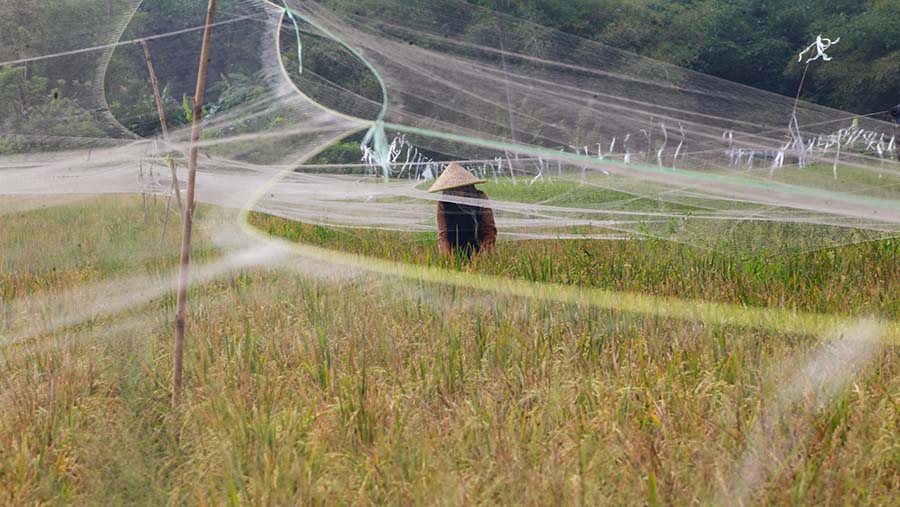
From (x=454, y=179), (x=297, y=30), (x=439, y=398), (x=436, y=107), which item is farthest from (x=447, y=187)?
(x=439, y=398)

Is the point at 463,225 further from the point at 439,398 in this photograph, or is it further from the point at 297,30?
the point at 439,398

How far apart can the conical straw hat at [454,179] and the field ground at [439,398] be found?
664 mm

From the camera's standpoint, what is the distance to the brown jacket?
18.7 feet

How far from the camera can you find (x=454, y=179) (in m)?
5.26

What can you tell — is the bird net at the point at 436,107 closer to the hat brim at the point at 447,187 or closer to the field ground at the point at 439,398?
the hat brim at the point at 447,187

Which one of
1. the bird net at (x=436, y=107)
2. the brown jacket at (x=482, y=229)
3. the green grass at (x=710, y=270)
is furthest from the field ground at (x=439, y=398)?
the brown jacket at (x=482, y=229)

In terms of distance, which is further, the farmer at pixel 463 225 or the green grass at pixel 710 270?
the farmer at pixel 463 225

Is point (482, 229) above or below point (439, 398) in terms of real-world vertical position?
above

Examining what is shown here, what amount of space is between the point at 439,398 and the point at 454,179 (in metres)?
2.40

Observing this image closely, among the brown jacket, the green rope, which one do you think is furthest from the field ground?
the green rope

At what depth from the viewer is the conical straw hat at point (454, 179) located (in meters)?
5.17

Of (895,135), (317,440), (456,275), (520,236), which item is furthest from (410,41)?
(895,135)

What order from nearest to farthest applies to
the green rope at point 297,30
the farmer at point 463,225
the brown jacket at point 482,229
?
1. the green rope at point 297,30
2. the farmer at point 463,225
3. the brown jacket at point 482,229

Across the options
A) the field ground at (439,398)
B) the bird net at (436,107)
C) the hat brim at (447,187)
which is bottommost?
the field ground at (439,398)
